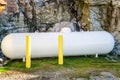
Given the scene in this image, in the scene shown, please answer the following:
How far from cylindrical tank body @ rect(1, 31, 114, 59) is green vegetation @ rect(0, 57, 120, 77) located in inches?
9.7

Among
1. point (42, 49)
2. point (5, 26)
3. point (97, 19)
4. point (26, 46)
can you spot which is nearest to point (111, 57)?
point (97, 19)

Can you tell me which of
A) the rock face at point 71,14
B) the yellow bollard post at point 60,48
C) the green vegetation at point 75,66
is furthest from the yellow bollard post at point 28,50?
the rock face at point 71,14

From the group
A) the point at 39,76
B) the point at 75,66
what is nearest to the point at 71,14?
the point at 75,66

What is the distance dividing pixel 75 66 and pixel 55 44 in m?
1.05

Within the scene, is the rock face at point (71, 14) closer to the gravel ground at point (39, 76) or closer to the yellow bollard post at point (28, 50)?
the yellow bollard post at point (28, 50)

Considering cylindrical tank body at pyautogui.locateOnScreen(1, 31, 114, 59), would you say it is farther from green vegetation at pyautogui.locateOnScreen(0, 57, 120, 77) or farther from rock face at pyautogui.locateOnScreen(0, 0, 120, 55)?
rock face at pyautogui.locateOnScreen(0, 0, 120, 55)

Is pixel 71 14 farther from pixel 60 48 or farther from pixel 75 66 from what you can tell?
pixel 75 66

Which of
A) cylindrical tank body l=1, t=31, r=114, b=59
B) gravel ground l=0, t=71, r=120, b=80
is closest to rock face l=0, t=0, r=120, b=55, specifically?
cylindrical tank body l=1, t=31, r=114, b=59

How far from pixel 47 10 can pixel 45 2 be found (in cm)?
33

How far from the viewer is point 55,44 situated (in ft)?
30.5

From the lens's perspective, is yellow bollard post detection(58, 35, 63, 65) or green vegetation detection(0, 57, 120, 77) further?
yellow bollard post detection(58, 35, 63, 65)

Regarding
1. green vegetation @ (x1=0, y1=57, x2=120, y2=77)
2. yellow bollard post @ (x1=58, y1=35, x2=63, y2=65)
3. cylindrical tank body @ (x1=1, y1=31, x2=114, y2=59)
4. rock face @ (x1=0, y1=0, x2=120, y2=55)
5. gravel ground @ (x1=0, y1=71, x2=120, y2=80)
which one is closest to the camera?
gravel ground @ (x1=0, y1=71, x2=120, y2=80)

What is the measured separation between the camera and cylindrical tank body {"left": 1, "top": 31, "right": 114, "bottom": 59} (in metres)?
9.10

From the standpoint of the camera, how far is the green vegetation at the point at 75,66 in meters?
8.20
